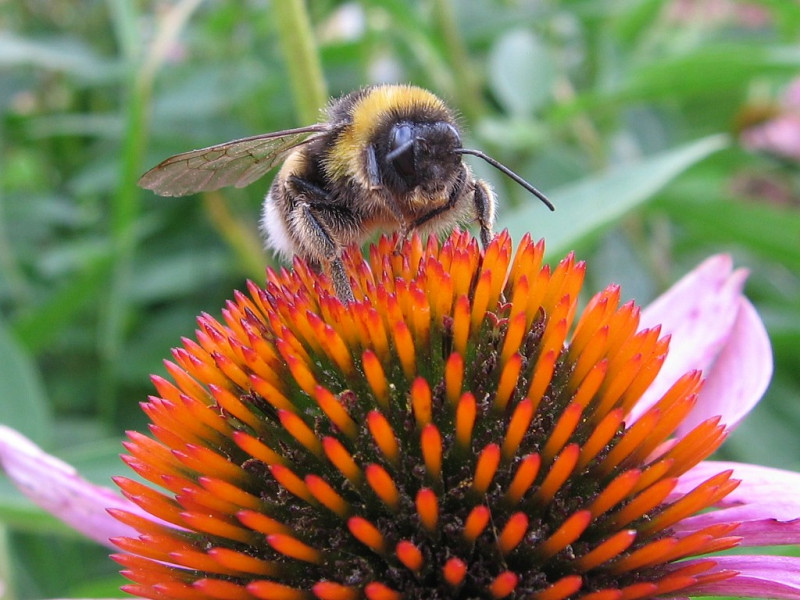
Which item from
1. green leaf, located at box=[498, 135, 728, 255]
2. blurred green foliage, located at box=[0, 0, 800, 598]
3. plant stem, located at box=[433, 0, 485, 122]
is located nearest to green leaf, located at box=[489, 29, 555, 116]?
blurred green foliage, located at box=[0, 0, 800, 598]

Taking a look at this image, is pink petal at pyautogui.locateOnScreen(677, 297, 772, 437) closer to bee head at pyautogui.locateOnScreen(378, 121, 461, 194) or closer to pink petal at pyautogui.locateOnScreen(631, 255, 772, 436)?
pink petal at pyautogui.locateOnScreen(631, 255, 772, 436)

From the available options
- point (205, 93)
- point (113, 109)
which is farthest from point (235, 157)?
point (113, 109)

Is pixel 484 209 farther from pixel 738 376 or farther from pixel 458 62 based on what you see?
pixel 458 62

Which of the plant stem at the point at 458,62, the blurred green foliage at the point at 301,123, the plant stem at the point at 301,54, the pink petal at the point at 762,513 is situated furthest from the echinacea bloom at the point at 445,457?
the plant stem at the point at 458,62

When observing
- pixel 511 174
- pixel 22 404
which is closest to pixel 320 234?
pixel 511 174

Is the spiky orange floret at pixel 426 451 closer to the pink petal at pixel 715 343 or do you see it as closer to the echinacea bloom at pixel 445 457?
the echinacea bloom at pixel 445 457
